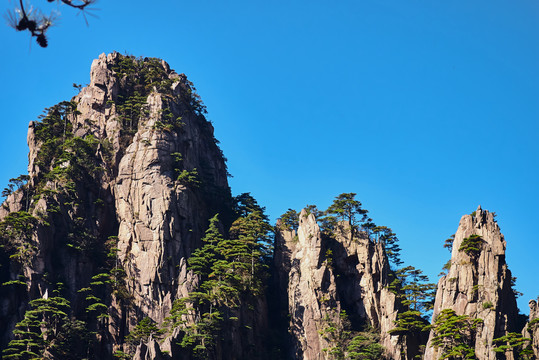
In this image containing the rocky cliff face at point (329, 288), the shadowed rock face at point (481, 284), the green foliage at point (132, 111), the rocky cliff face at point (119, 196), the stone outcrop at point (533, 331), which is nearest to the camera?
the stone outcrop at point (533, 331)

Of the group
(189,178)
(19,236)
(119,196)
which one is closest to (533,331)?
(189,178)

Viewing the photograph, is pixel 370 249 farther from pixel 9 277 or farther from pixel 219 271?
pixel 9 277

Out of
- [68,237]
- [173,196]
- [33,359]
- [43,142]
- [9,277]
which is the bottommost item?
[33,359]

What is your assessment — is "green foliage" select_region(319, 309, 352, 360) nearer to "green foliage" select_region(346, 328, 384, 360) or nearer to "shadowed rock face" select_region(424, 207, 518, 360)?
"green foliage" select_region(346, 328, 384, 360)

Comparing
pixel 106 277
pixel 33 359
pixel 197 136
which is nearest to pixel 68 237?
pixel 106 277

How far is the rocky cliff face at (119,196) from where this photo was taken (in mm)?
59781

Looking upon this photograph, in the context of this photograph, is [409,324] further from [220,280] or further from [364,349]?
[220,280]

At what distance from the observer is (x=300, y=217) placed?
222ft

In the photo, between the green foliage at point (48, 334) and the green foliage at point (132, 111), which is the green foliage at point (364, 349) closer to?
the green foliage at point (48, 334)

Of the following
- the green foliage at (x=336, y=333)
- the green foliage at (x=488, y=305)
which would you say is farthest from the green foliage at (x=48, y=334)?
the green foliage at (x=488, y=305)

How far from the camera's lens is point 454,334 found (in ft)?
168

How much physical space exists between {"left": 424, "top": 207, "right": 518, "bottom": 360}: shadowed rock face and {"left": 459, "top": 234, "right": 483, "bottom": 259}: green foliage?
9 centimetres

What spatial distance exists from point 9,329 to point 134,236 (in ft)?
49.4

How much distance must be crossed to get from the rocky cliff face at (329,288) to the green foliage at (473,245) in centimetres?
→ 906
